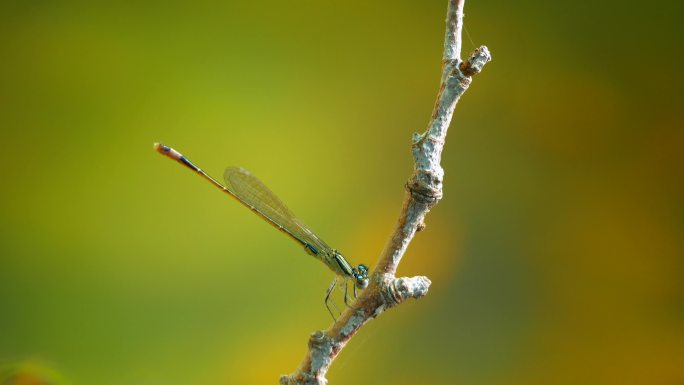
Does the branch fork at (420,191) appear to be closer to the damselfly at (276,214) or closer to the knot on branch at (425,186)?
the knot on branch at (425,186)

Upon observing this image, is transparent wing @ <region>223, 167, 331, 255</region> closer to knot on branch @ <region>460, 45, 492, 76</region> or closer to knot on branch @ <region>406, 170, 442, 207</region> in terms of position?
knot on branch @ <region>406, 170, 442, 207</region>

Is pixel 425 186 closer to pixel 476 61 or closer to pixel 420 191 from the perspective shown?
pixel 420 191

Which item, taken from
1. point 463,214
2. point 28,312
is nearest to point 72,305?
point 28,312

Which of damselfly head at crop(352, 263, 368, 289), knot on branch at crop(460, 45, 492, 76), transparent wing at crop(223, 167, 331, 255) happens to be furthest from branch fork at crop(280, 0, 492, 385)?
transparent wing at crop(223, 167, 331, 255)

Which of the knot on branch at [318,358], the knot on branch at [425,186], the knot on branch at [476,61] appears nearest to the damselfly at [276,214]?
the knot on branch at [318,358]

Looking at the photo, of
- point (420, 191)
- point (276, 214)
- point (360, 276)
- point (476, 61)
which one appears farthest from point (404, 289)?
point (276, 214)

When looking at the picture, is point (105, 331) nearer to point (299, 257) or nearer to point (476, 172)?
point (299, 257)
